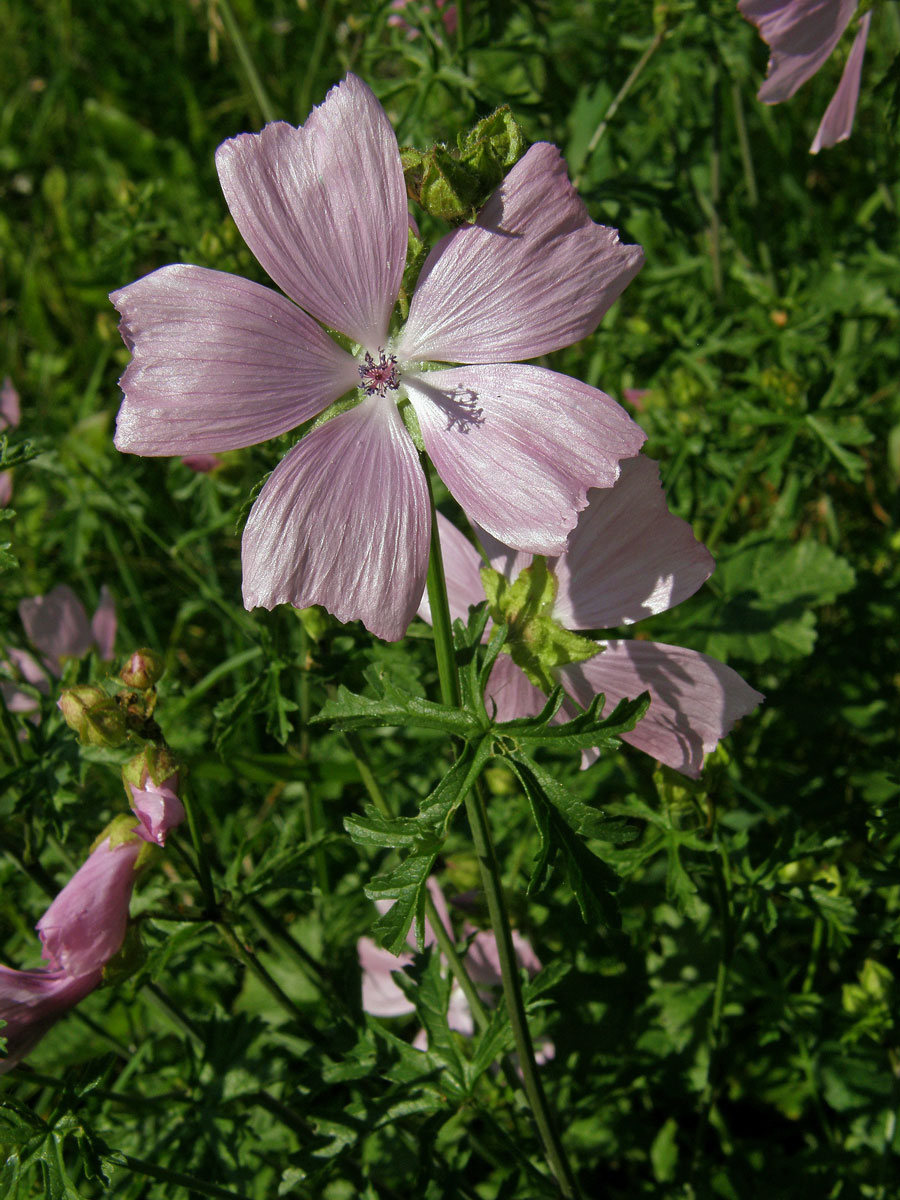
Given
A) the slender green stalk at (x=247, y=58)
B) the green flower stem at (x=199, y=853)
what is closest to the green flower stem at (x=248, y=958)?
the green flower stem at (x=199, y=853)

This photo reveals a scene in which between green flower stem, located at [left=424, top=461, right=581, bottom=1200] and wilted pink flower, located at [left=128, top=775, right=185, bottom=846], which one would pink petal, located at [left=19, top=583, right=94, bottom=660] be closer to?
wilted pink flower, located at [left=128, top=775, right=185, bottom=846]

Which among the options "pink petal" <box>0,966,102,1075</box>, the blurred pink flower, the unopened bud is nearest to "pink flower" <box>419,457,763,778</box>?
the unopened bud

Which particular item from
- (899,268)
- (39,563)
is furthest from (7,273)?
(899,268)

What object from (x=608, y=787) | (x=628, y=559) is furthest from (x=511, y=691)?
(x=608, y=787)

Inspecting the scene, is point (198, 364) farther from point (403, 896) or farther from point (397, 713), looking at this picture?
point (403, 896)

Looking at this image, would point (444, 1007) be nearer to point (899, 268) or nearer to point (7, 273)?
point (899, 268)

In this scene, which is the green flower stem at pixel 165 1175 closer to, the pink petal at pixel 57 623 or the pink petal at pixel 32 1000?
the pink petal at pixel 32 1000
